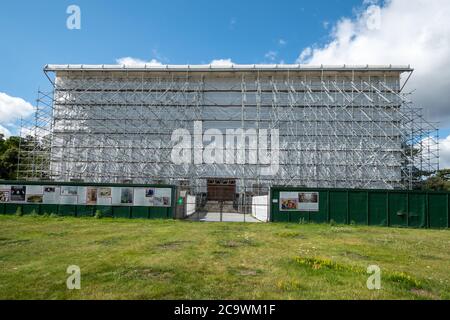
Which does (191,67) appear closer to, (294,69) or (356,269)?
(294,69)

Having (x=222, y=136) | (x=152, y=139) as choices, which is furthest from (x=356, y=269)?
(x=152, y=139)

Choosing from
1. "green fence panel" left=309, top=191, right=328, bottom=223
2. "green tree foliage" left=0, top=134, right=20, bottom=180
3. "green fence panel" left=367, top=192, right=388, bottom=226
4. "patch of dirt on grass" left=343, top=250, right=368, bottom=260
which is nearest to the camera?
"patch of dirt on grass" left=343, top=250, right=368, bottom=260

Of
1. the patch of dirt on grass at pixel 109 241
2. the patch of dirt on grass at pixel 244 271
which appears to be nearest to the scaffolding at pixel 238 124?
the patch of dirt on grass at pixel 109 241

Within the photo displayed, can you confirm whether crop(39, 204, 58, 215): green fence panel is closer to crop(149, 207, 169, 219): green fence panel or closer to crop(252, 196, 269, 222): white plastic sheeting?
crop(149, 207, 169, 219): green fence panel

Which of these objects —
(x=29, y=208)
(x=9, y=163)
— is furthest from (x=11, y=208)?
(x=9, y=163)

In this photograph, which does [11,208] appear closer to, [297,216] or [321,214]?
[297,216]

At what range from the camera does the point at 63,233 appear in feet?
32.8

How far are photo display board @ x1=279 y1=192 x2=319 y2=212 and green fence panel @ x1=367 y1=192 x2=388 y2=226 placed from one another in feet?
8.41

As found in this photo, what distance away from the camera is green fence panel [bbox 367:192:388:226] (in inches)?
565

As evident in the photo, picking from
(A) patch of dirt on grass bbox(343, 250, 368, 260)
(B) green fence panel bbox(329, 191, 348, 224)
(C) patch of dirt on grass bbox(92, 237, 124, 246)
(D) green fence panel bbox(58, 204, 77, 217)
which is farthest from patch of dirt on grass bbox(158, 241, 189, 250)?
(B) green fence panel bbox(329, 191, 348, 224)

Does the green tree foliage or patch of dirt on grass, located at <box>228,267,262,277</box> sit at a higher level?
the green tree foliage

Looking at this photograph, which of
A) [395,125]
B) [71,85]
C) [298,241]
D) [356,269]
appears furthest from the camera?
[71,85]
